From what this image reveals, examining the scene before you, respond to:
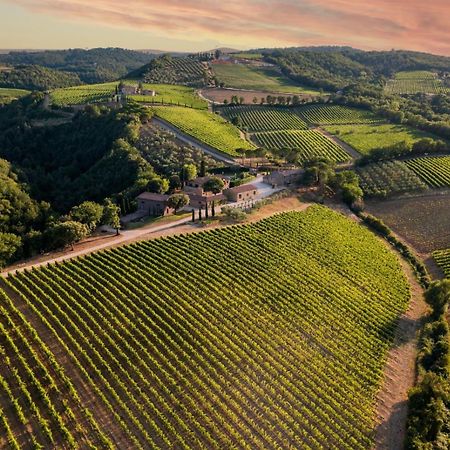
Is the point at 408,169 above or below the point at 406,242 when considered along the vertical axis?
above

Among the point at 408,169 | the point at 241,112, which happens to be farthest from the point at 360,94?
the point at 408,169

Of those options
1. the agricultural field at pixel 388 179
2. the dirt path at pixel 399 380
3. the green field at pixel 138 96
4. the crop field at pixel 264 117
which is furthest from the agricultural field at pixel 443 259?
the green field at pixel 138 96

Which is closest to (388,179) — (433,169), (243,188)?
(433,169)

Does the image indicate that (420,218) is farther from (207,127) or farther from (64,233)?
(207,127)

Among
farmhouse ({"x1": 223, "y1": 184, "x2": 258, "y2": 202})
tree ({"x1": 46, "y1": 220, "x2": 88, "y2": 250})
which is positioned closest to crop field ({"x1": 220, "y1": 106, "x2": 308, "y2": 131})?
farmhouse ({"x1": 223, "y1": 184, "x2": 258, "y2": 202})

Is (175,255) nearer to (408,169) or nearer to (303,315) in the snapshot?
(303,315)

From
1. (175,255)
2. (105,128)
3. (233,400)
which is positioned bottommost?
(233,400)
